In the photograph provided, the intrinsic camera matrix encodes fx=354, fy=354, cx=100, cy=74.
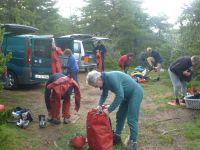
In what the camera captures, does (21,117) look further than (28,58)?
No

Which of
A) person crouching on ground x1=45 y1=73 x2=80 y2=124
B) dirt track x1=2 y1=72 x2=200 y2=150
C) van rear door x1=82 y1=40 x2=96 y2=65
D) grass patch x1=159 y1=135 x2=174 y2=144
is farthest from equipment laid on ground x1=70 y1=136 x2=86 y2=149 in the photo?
van rear door x1=82 y1=40 x2=96 y2=65

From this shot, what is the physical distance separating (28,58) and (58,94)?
4559 mm

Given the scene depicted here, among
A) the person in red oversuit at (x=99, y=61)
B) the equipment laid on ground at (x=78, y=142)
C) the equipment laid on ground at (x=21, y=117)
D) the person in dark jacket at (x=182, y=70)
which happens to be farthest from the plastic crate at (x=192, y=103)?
the person in red oversuit at (x=99, y=61)

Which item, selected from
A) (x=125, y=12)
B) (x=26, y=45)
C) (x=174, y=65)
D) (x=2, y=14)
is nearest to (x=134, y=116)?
(x=174, y=65)

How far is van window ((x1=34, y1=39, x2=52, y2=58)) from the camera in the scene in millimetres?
11938

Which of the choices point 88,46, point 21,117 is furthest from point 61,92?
point 88,46

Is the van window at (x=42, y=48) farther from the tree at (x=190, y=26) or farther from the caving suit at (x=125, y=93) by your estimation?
the tree at (x=190, y=26)

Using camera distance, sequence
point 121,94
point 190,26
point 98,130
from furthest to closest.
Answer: point 190,26, point 98,130, point 121,94

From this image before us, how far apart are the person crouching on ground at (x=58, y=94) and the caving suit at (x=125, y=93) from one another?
155cm

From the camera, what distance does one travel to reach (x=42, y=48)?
12.0 meters

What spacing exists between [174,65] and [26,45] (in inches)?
197

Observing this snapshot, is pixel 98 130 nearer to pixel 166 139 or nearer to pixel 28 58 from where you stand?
pixel 166 139

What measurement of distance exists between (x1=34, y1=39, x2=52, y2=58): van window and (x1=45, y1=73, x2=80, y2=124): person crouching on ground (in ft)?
14.0

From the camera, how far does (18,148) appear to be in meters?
6.36
